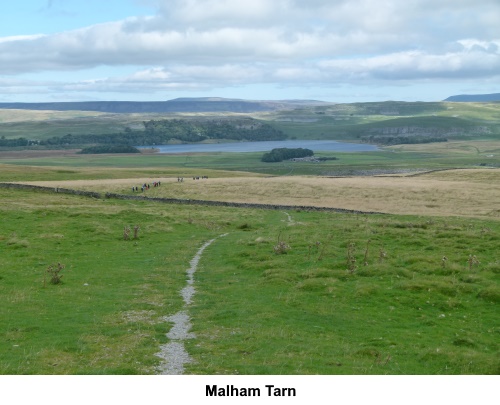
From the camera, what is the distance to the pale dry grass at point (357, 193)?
83.8 meters

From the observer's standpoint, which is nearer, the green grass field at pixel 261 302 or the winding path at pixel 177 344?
the winding path at pixel 177 344

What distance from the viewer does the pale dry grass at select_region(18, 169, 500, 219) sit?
83750mm

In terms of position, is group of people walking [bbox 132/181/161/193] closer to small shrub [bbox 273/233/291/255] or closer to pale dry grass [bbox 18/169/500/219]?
pale dry grass [bbox 18/169/500/219]

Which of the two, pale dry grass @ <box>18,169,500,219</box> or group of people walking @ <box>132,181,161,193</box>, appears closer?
pale dry grass @ <box>18,169,500,219</box>

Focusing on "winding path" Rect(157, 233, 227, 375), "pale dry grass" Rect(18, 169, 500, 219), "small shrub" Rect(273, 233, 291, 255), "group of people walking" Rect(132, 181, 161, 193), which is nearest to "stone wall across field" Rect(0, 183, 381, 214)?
"pale dry grass" Rect(18, 169, 500, 219)

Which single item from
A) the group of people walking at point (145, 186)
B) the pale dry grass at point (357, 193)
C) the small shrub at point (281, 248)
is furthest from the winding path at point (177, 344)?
the group of people walking at point (145, 186)

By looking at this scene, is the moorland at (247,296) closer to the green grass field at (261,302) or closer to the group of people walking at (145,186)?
the green grass field at (261,302)

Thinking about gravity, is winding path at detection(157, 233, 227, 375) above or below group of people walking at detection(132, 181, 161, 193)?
above

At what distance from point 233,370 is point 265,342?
10.6 feet

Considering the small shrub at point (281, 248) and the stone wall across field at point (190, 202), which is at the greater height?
the small shrub at point (281, 248)

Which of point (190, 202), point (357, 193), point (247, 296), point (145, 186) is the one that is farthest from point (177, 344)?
point (145, 186)

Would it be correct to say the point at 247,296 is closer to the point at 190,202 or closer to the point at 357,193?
the point at 190,202

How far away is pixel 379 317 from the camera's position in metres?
23.8

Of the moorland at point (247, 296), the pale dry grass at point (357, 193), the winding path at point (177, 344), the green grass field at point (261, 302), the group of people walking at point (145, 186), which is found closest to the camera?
the winding path at point (177, 344)
